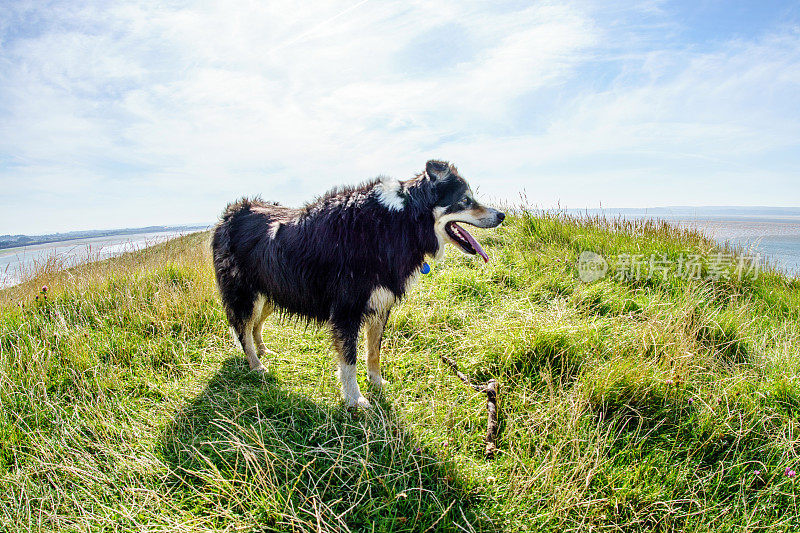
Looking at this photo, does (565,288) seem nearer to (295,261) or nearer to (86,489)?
(295,261)

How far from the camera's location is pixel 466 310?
4.77m

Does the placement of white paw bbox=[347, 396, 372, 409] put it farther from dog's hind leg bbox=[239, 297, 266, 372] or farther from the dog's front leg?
dog's hind leg bbox=[239, 297, 266, 372]

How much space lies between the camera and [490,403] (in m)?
2.89

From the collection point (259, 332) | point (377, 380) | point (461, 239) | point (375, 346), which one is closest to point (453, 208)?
point (461, 239)

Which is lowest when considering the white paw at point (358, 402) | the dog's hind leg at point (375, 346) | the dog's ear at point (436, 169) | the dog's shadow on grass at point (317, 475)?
the dog's shadow on grass at point (317, 475)

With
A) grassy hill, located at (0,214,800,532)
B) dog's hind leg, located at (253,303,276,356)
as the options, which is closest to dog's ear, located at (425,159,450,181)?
grassy hill, located at (0,214,800,532)

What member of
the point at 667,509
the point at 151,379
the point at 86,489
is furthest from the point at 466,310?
the point at 86,489

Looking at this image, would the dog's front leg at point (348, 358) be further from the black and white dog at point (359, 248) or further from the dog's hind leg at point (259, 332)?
the dog's hind leg at point (259, 332)

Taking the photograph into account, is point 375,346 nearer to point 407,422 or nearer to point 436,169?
point 407,422

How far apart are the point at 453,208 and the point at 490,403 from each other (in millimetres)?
1614

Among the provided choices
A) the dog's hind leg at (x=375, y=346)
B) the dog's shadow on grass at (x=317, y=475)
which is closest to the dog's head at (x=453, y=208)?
the dog's hind leg at (x=375, y=346)

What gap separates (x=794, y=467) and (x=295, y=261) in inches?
156

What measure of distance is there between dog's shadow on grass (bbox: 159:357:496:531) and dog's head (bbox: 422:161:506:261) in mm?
1526

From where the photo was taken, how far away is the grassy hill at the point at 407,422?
6.97ft
